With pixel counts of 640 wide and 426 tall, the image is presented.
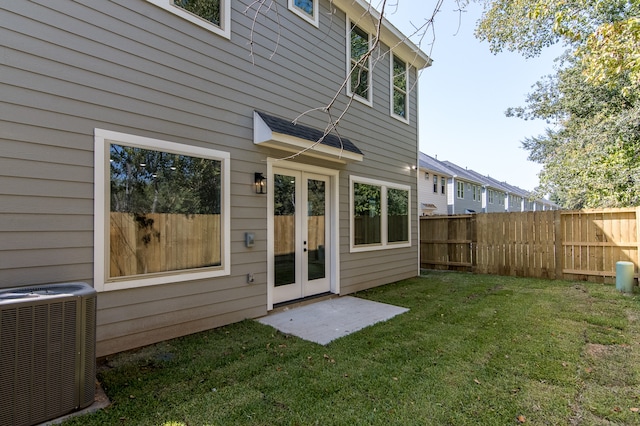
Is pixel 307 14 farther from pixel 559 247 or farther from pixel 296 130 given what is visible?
pixel 559 247

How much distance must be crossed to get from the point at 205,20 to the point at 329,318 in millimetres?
4538

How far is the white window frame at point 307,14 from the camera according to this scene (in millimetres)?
5340

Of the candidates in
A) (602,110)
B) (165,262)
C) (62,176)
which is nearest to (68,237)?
(62,176)

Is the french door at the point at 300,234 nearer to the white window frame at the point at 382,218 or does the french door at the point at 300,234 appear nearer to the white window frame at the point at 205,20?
the white window frame at the point at 382,218

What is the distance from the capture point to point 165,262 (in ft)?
12.3

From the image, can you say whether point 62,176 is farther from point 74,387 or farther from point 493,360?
point 493,360

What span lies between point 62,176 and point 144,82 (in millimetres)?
1383

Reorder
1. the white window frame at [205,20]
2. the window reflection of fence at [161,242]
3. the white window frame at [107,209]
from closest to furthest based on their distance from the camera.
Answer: the white window frame at [107,209] → the window reflection of fence at [161,242] → the white window frame at [205,20]

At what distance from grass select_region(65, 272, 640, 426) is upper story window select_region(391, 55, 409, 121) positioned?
17.8ft

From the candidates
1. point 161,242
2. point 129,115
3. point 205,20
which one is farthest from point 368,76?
point 161,242

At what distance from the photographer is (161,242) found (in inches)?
147

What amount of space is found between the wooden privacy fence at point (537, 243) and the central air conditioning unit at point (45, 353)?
9.42 metres

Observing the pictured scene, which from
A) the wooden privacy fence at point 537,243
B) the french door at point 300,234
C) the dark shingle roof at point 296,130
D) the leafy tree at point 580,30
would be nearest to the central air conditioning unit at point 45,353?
the french door at point 300,234

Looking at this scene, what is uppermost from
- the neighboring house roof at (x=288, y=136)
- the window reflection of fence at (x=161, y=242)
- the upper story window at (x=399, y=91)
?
the upper story window at (x=399, y=91)
